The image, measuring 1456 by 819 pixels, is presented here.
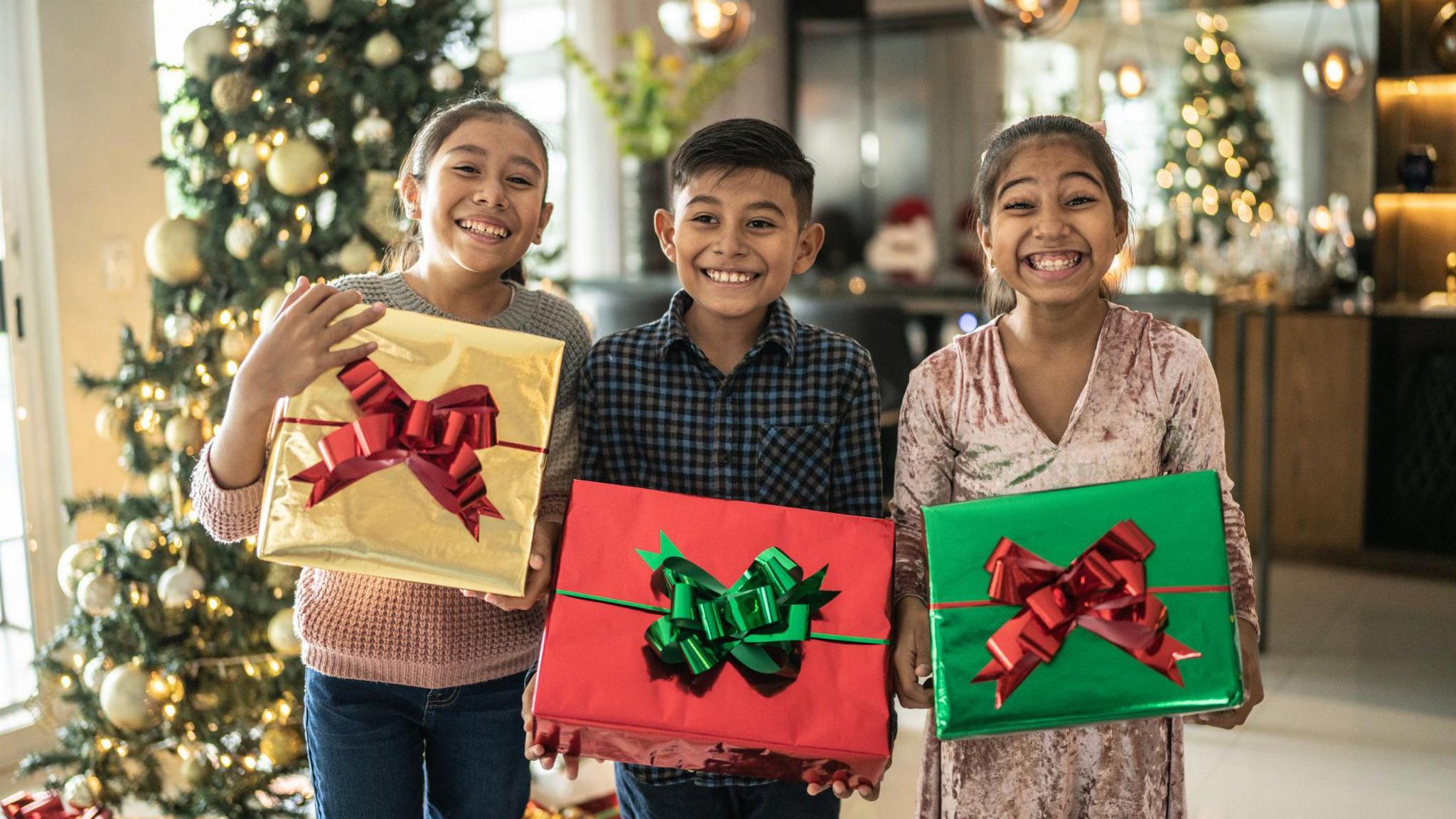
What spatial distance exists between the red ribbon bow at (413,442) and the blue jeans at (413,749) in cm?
30

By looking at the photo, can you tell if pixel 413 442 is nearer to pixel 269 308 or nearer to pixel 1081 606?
pixel 1081 606

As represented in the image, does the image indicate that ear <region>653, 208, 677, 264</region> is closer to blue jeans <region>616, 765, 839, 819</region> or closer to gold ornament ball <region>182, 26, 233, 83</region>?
blue jeans <region>616, 765, 839, 819</region>

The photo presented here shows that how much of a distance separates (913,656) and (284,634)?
5.04ft

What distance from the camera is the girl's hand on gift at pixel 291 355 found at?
127cm

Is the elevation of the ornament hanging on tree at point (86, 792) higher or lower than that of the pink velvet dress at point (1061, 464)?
lower

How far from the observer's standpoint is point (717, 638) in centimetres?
124

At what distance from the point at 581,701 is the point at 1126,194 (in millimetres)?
837

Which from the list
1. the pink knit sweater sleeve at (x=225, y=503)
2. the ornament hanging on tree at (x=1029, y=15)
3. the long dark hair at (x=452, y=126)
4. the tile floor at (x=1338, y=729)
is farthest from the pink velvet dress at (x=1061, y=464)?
the ornament hanging on tree at (x=1029, y=15)

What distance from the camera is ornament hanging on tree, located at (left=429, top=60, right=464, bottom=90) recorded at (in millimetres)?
2502

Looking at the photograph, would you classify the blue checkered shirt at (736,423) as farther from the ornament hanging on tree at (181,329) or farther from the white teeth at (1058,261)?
the ornament hanging on tree at (181,329)

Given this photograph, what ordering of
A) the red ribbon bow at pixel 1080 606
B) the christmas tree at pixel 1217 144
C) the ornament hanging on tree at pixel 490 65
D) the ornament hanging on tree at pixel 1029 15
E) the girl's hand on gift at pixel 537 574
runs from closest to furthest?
the red ribbon bow at pixel 1080 606, the girl's hand on gift at pixel 537 574, the ornament hanging on tree at pixel 490 65, the ornament hanging on tree at pixel 1029 15, the christmas tree at pixel 1217 144

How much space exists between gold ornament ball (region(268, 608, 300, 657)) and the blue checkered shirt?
122 centimetres

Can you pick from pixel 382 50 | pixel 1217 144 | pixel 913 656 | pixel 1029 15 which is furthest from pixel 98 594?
pixel 1217 144

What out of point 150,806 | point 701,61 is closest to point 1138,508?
point 150,806
